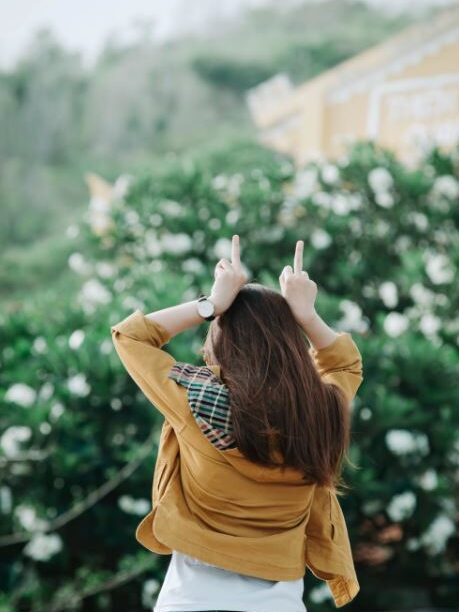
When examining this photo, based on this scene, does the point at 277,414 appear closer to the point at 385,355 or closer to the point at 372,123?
the point at 385,355

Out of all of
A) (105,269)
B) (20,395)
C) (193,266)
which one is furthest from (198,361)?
(105,269)

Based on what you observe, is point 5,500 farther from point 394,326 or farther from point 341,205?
point 341,205

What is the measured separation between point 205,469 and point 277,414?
17 centimetres

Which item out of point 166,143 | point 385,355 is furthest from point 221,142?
point 385,355

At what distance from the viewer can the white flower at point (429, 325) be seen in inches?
171

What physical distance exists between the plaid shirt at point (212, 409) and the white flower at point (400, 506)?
2.29m

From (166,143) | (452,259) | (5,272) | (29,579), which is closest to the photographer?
(29,579)

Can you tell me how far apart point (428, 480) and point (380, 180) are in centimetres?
180

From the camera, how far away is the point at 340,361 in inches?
76.2

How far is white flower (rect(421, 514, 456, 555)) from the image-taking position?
153 inches

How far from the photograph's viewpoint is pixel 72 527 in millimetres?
3703

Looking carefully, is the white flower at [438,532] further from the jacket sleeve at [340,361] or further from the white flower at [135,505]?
the jacket sleeve at [340,361]

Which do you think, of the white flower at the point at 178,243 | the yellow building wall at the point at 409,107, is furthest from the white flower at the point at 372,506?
the yellow building wall at the point at 409,107

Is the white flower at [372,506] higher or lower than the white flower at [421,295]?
lower
